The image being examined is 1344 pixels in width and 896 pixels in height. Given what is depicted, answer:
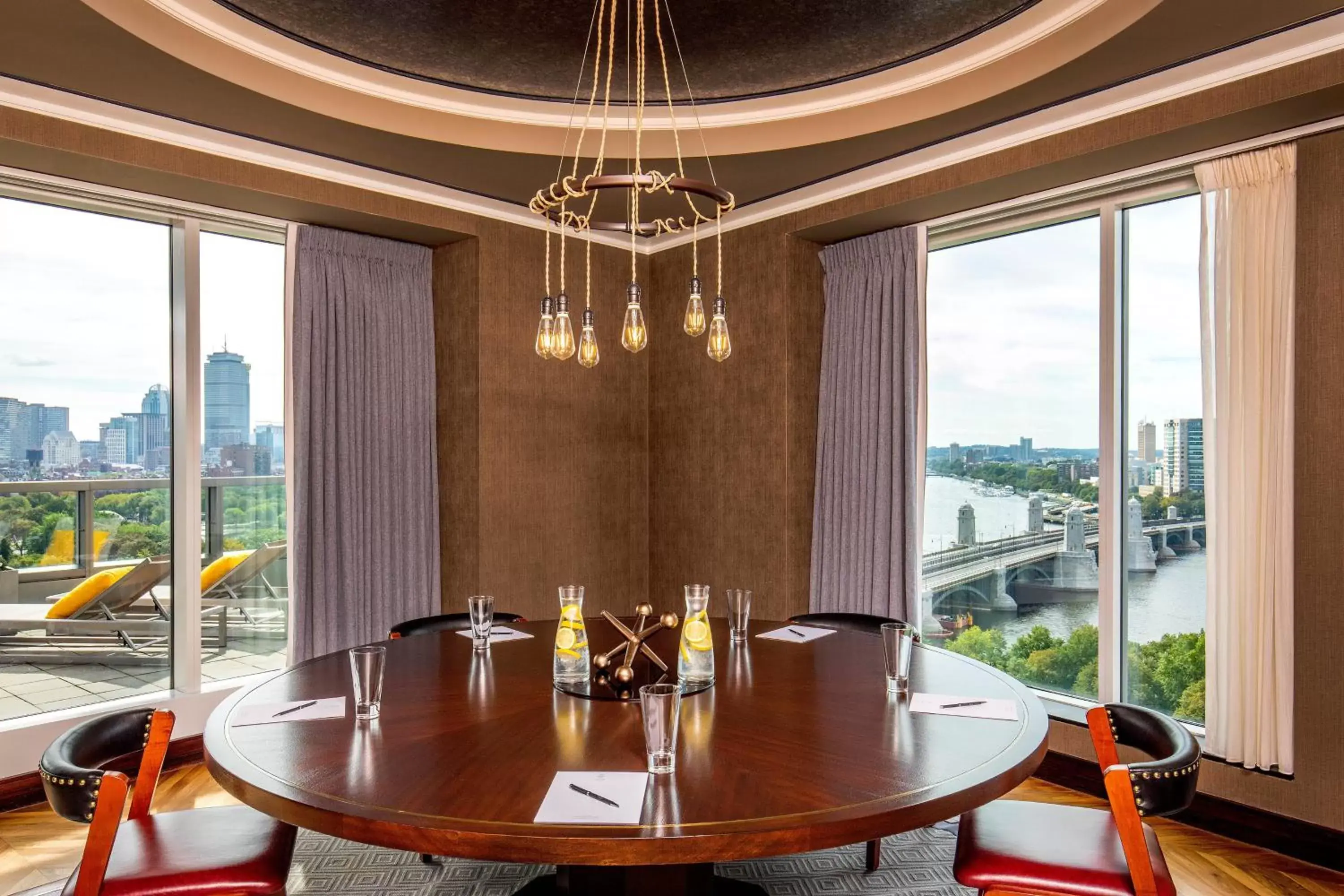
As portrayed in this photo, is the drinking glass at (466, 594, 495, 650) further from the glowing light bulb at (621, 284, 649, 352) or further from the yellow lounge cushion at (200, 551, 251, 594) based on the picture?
the yellow lounge cushion at (200, 551, 251, 594)

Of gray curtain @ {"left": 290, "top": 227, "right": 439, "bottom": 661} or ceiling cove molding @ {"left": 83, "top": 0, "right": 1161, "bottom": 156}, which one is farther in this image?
gray curtain @ {"left": 290, "top": 227, "right": 439, "bottom": 661}

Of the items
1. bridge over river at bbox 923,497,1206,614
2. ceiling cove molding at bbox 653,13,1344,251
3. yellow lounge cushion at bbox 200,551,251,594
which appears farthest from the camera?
yellow lounge cushion at bbox 200,551,251,594

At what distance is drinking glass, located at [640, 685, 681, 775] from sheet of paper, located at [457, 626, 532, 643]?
121 centimetres

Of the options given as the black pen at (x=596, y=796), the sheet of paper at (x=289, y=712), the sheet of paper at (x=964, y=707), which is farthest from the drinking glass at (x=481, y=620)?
the sheet of paper at (x=964, y=707)

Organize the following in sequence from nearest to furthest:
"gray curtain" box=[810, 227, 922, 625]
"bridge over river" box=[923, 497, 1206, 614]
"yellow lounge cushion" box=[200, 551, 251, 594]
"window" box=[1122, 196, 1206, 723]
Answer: "window" box=[1122, 196, 1206, 723] < "bridge over river" box=[923, 497, 1206, 614] < "yellow lounge cushion" box=[200, 551, 251, 594] < "gray curtain" box=[810, 227, 922, 625]

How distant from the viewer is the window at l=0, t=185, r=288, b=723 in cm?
343

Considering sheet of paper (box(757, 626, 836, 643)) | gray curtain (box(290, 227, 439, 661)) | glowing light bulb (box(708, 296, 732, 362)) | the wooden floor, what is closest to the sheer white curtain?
the wooden floor

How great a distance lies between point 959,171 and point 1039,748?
8.17ft

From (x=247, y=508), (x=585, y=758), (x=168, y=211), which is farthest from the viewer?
(x=247, y=508)

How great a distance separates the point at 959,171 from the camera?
3.50m

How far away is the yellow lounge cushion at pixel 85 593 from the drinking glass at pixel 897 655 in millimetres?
3193

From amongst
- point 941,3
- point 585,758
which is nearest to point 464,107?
point 941,3

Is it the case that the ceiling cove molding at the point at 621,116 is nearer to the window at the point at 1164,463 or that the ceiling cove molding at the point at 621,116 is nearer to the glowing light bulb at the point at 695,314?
the window at the point at 1164,463

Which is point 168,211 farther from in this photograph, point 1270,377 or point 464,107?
point 1270,377
